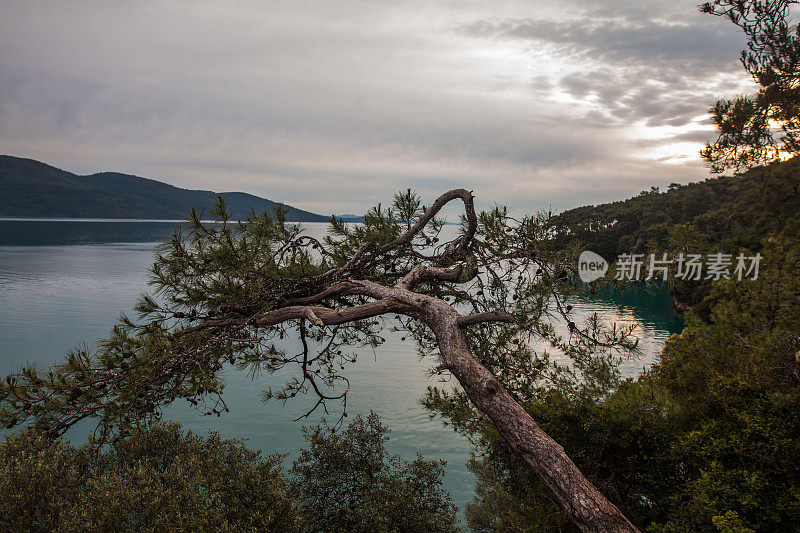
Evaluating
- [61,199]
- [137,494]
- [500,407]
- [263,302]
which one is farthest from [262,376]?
[61,199]

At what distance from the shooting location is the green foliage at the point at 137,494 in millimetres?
4844

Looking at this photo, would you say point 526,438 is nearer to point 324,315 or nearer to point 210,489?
point 324,315

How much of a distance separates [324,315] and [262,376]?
75.3ft

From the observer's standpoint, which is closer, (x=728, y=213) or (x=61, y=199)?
(x=728, y=213)

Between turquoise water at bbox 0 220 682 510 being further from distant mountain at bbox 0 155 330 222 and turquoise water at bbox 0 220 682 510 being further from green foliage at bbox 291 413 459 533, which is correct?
distant mountain at bbox 0 155 330 222

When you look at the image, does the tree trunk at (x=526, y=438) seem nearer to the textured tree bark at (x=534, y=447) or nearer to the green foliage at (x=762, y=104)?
the textured tree bark at (x=534, y=447)

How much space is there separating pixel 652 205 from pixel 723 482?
4532 cm

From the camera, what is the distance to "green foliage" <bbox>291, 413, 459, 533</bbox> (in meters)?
6.46

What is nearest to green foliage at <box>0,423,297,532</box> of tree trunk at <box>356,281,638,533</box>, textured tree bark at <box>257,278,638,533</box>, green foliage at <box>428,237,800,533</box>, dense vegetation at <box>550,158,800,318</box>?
textured tree bark at <box>257,278,638,533</box>

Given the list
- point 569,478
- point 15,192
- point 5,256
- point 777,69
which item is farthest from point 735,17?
point 15,192

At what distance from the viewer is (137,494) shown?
16.8 feet

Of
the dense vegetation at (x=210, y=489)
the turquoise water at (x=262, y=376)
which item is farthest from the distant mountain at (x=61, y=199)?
the dense vegetation at (x=210, y=489)

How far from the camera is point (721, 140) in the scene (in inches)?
326

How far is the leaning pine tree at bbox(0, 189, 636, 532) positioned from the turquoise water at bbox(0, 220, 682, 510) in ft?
→ 1.86
